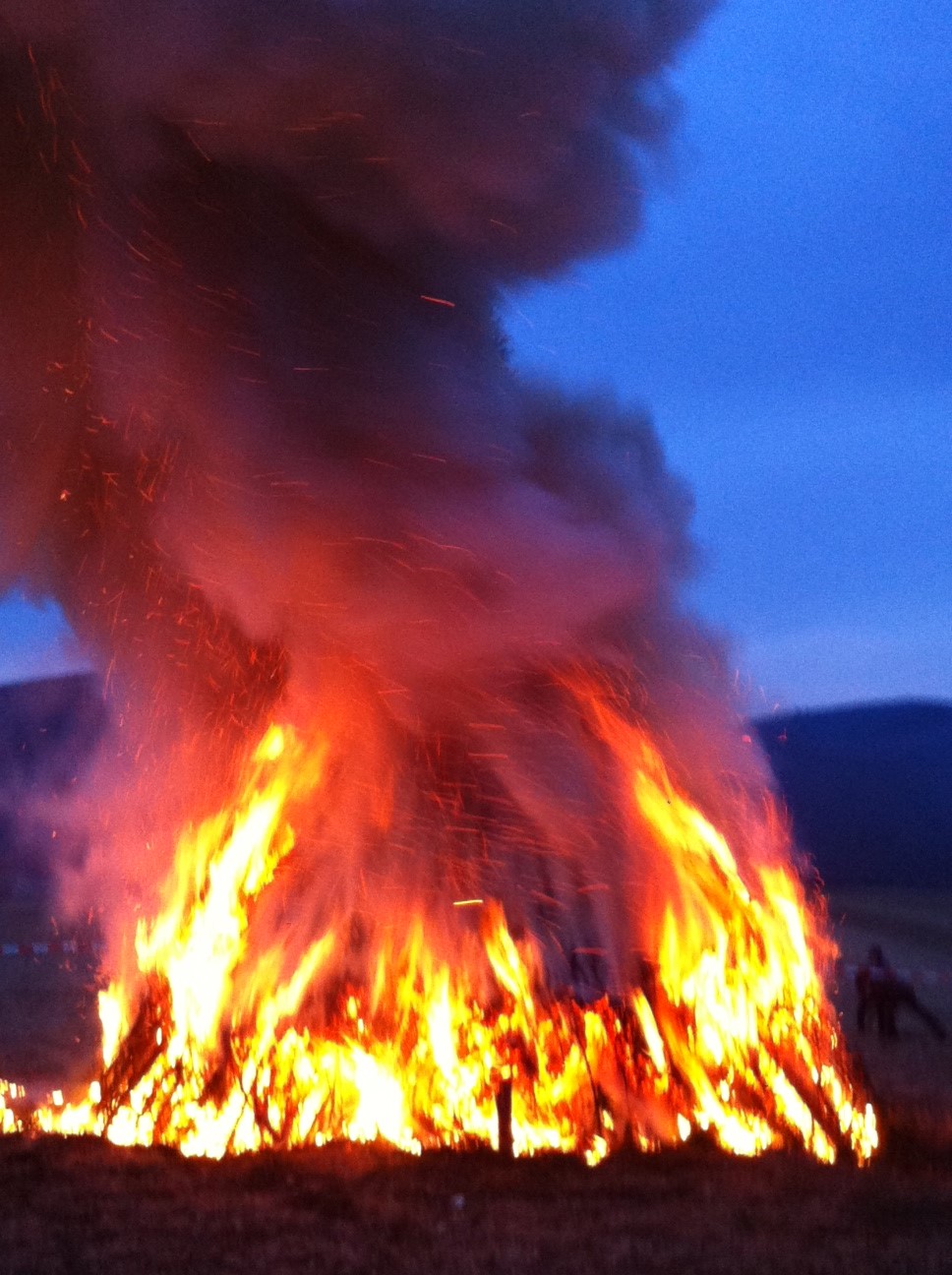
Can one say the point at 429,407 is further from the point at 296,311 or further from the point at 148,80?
the point at 148,80

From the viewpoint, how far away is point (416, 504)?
28.4 feet

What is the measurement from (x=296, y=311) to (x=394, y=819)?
9.79 ft

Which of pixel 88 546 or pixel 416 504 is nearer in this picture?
pixel 416 504

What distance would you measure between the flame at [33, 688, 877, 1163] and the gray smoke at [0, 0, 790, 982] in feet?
0.99

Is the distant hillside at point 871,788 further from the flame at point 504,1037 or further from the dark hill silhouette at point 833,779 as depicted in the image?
the flame at point 504,1037

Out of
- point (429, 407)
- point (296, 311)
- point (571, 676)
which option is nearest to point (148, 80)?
point (296, 311)

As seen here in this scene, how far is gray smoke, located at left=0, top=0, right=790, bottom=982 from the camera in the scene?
27.7ft

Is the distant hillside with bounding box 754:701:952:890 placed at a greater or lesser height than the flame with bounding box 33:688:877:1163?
greater

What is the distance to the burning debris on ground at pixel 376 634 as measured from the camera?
26.0ft

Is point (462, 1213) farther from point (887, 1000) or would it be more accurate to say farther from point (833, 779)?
point (833, 779)

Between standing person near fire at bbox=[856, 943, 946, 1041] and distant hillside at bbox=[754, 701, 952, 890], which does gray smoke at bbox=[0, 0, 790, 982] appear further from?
distant hillside at bbox=[754, 701, 952, 890]

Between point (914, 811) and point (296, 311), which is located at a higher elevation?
point (914, 811)

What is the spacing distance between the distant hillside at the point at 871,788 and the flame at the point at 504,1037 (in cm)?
2548

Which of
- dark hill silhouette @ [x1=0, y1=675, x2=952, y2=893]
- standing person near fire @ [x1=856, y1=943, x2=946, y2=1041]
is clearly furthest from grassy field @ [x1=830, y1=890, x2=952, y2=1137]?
dark hill silhouette @ [x1=0, y1=675, x2=952, y2=893]
